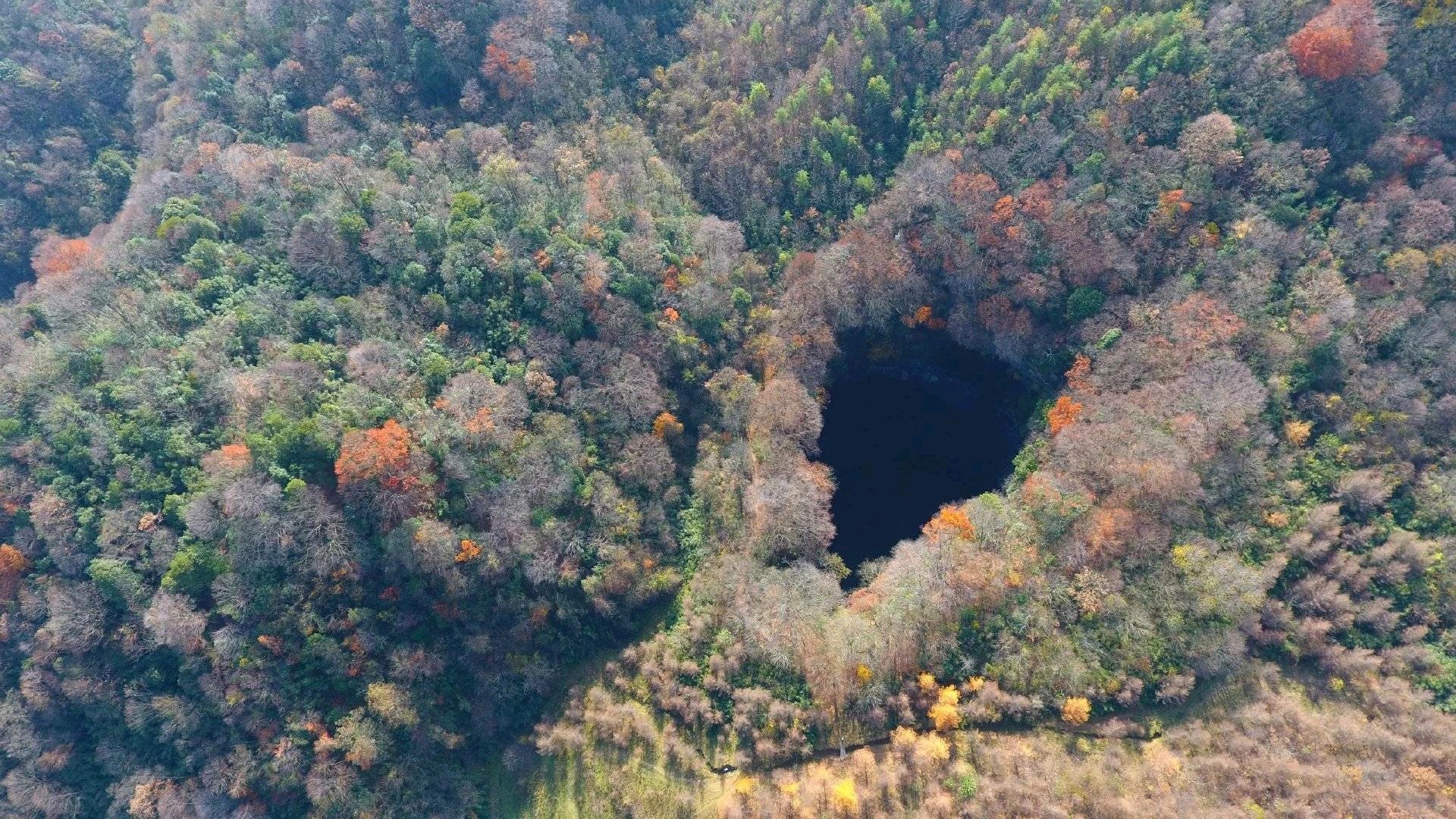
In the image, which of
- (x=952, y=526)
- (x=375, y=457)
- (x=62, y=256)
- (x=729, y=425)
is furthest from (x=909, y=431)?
(x=62, y=256)

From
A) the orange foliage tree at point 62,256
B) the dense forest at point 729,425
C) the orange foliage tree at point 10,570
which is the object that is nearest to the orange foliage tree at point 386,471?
the dense forest at point 729,425

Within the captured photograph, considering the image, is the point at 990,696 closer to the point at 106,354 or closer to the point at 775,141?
the point at 775,141

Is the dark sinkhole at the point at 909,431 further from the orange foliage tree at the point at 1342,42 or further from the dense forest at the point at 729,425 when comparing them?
the orange foliage tree at the point at 1342,42

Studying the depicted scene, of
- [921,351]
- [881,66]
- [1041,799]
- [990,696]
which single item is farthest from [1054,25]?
[1041,799]

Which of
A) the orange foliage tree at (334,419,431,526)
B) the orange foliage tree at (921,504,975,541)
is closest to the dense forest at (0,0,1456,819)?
the orange foliage tree at (921,504,975,541)

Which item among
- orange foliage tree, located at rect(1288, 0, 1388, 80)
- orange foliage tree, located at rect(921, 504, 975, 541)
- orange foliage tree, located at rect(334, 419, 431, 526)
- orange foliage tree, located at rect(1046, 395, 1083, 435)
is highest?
orange foliage tree, located at rect(1288, 0, 1388, 80)

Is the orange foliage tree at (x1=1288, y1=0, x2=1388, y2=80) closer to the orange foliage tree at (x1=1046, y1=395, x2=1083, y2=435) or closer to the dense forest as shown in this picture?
the dense forest
